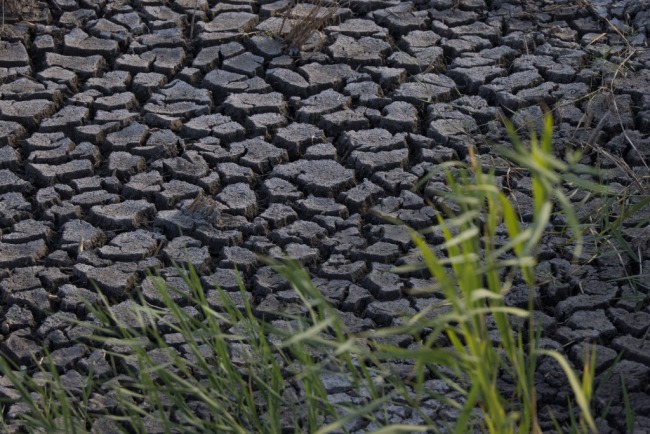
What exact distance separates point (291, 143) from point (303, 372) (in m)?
1.59

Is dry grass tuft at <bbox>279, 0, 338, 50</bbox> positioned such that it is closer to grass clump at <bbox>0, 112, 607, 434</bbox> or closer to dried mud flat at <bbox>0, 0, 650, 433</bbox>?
dried mud flat at <bbox>0, 0, 650, 433</bbox>

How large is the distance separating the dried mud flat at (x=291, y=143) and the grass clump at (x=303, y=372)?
0.31ft

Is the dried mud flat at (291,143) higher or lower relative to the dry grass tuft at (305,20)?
lower

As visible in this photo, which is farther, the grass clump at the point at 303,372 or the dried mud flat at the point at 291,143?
the dried mud flat at the point at 291,143

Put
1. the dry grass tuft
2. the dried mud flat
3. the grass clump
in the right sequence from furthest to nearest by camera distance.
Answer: the dry grass tuft
the dried mud flat
the grass clump

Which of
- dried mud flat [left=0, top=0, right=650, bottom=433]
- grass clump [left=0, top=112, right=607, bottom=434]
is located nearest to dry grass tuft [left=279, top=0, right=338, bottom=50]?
dried mud flat [left=0, top=0, right=650, bottom=433]

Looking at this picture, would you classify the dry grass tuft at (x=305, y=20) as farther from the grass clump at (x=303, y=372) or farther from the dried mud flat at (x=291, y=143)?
the grass clump at (x=303, y=372)

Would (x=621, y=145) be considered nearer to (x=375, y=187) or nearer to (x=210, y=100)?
(x=375, y=187)

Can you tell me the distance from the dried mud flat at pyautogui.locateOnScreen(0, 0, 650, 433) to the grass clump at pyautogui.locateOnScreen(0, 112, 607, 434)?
95mm

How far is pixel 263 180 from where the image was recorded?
3.50 metres

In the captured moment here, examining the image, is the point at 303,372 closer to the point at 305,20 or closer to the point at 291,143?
the point at 291,143

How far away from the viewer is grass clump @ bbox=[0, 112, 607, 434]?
6.17ft

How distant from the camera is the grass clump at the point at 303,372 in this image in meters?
1.88

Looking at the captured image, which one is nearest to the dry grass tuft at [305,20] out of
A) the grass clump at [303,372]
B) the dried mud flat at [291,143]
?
the dried mud flat at [291,143]
